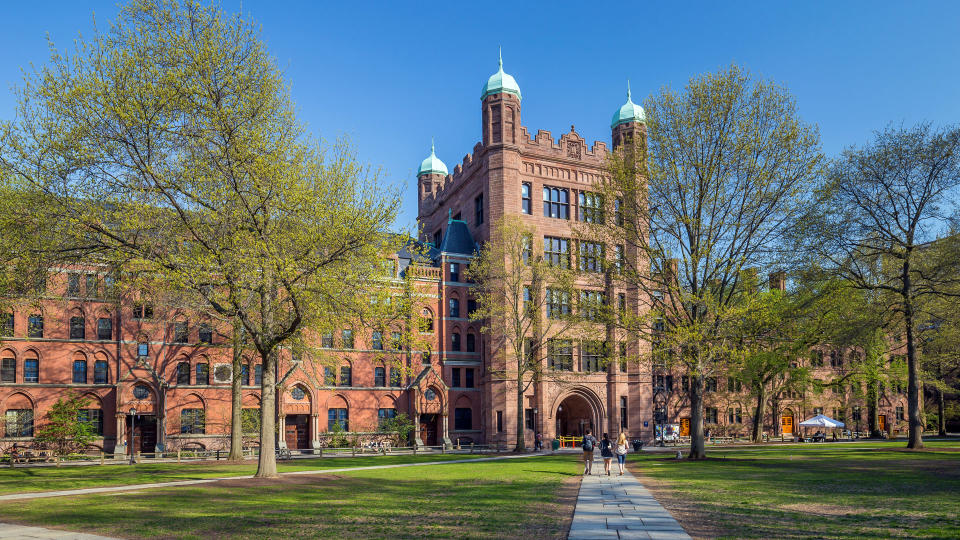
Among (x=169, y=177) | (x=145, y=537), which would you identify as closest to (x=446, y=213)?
(x=169, y=177)

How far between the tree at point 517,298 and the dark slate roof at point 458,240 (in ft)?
16.3

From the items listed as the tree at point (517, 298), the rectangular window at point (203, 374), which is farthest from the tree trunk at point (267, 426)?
the rectangular window at point (203, 374)

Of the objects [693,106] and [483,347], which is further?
[483,347]

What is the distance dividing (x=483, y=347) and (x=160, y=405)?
2332 centimetres

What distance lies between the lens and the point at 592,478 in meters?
26.0

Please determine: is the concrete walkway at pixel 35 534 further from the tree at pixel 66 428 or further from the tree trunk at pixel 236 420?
the tree at pixel 66 428

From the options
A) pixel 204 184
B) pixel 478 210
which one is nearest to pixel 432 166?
pixel 478 210

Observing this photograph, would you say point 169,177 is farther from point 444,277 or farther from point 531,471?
point 444,277

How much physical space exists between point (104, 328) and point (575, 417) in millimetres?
35876

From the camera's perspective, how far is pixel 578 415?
57875mm

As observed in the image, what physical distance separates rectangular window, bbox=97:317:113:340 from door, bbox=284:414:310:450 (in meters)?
13.1

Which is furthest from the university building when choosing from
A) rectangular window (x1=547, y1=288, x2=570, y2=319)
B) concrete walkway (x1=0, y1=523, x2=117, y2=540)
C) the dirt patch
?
concrete walkway (x1=0, y1=523, x2=117, y2=540)

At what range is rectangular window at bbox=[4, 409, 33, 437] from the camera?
142 feet

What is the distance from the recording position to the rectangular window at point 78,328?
45.8m
